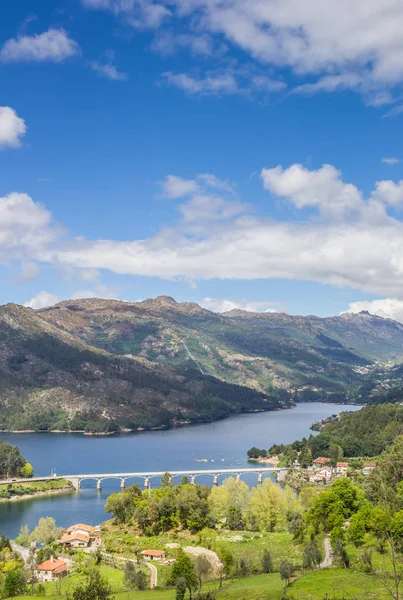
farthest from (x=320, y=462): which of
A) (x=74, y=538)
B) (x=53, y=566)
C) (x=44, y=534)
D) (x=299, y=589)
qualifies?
(x=299, y=589)

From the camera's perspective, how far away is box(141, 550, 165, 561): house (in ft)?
200

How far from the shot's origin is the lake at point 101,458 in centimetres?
9444

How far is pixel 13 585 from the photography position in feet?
162

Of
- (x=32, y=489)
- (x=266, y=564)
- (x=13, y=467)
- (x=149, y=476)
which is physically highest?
(x=13, y=467)

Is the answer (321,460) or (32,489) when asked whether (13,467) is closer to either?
(32,489)

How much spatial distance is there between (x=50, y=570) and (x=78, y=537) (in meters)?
11.9

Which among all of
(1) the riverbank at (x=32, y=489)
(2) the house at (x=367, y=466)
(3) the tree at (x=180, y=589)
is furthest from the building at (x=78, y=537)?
(2) the house at (x=367, y=466)

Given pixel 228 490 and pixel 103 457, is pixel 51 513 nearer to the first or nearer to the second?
pixel 228 490

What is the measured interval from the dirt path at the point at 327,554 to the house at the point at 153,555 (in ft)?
53.5

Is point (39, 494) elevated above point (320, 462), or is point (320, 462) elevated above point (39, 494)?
point (320, 462)

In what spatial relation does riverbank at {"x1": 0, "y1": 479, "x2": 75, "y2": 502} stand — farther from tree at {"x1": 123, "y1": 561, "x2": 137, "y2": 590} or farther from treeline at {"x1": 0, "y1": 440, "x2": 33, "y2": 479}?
tree at {"x1": 123, "y1": 561, "x2": 137, "y2": 590}

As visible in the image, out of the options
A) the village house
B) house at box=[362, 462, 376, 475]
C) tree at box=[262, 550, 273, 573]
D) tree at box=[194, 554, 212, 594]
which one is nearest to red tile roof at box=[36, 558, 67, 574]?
tree at box=[194, 554, 212, 594]

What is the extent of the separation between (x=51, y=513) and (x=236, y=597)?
58.6 metres

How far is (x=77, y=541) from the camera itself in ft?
226
